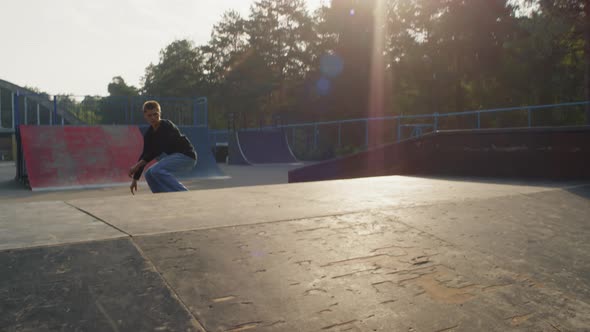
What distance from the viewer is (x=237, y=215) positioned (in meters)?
3.08

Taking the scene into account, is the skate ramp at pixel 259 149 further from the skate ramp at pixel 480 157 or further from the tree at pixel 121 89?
the tree at pixel 121 89

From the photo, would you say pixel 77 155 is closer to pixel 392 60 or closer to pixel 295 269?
pixel 295 269

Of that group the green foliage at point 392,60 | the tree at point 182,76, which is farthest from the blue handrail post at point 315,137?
the tree at point 182,76

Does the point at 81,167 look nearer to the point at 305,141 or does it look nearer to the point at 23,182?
the point at 23,182

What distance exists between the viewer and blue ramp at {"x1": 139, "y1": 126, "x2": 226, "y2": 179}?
47.3 ft

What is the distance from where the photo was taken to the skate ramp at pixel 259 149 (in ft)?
72.8

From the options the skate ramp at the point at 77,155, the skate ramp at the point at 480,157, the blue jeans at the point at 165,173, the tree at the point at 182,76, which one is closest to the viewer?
the blue jeans at the point at 165,173

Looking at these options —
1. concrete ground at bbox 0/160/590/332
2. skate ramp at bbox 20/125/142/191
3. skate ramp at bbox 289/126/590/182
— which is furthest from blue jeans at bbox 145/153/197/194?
skate ramp at bbox 20/125/142/191

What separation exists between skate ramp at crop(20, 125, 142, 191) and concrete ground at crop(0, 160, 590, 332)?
9166 mm

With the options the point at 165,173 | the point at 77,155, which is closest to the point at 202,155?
the point at 77,155

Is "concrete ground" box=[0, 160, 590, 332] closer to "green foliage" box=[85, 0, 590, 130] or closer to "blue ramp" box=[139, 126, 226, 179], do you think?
"blue ramp" box=[139, 126, 226, 179]

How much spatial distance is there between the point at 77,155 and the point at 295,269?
1220 cm

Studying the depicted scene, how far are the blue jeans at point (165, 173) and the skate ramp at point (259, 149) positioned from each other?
53.3 feet

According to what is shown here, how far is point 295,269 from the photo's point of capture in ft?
6.95
